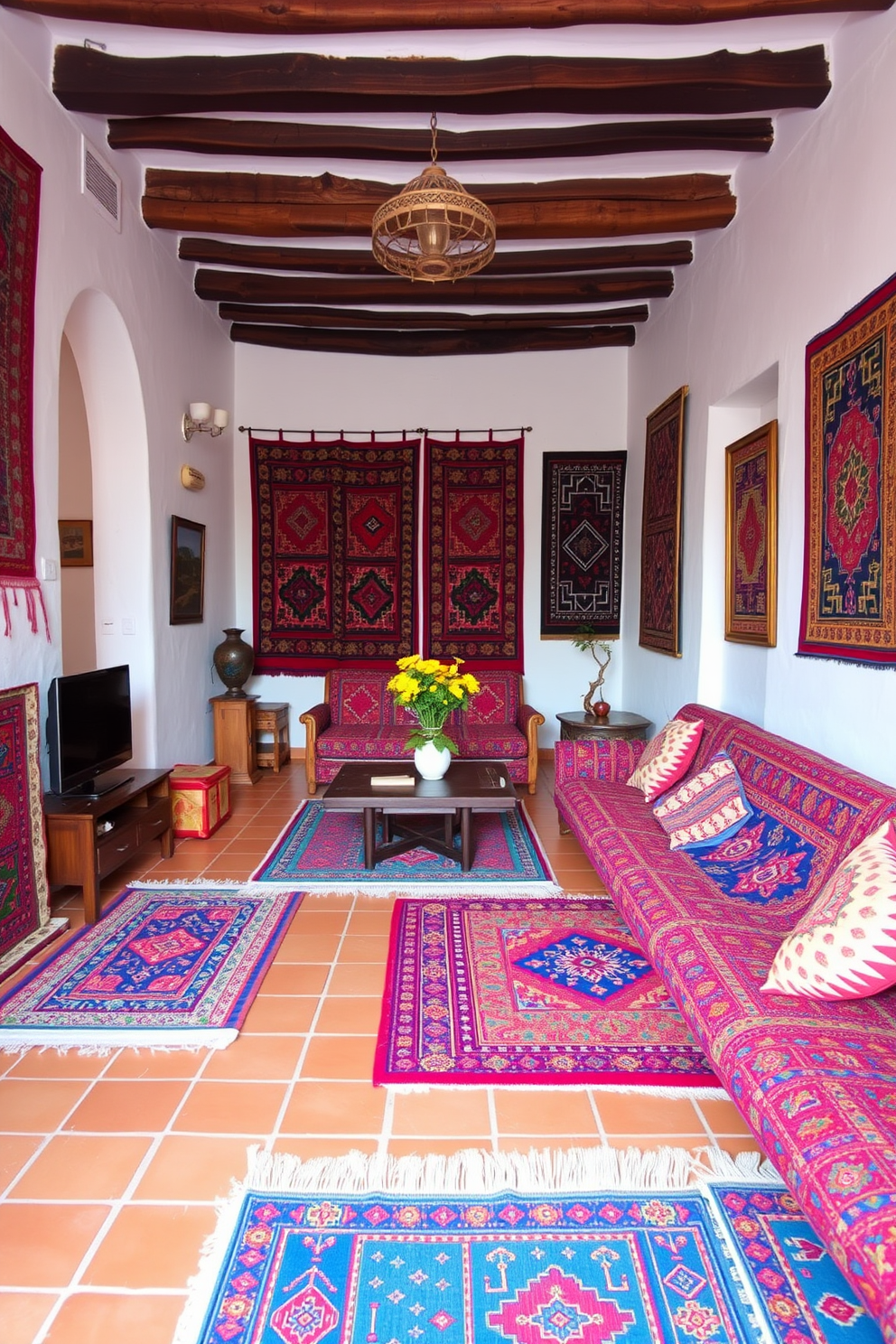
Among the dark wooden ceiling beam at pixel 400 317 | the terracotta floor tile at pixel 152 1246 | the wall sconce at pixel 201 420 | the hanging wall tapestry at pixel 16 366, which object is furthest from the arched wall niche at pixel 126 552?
the terracotta floor tile at pixel 152 1246

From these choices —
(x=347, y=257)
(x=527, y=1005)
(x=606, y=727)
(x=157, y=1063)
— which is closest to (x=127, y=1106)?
(x=157, y=1063)

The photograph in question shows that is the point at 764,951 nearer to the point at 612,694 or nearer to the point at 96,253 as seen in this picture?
the point at 96,253

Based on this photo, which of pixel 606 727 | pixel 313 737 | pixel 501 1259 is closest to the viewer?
pixel 501 1259

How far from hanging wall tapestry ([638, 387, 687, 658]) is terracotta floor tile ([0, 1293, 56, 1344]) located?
4.24m

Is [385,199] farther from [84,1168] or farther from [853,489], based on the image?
[84,1168]

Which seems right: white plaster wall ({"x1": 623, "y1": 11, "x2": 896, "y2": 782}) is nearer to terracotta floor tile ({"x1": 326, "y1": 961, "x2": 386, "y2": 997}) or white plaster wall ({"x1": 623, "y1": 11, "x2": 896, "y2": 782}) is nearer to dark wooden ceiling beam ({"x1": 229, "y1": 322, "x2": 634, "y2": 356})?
dark wooden ceiling beam ({"x1": 229, "y1": 322, "x2": 634, "y2": 356})

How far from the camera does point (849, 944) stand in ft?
6.06

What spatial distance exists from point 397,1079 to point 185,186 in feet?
14.8

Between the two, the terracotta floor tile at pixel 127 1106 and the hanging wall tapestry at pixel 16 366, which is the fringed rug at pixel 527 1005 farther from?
the hanging wall tapestry at pixel 16 366

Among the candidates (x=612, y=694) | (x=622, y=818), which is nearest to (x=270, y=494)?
(x=612, y=694)

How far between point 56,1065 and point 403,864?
1979 millimetres

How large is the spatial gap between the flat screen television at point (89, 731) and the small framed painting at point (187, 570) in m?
1.20

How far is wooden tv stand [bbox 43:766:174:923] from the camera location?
3256 millimetres

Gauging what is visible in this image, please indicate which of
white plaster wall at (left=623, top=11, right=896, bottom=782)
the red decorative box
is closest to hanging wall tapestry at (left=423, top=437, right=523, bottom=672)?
white plaster wall at (left=623, top=11, right=896, bottom=782)
